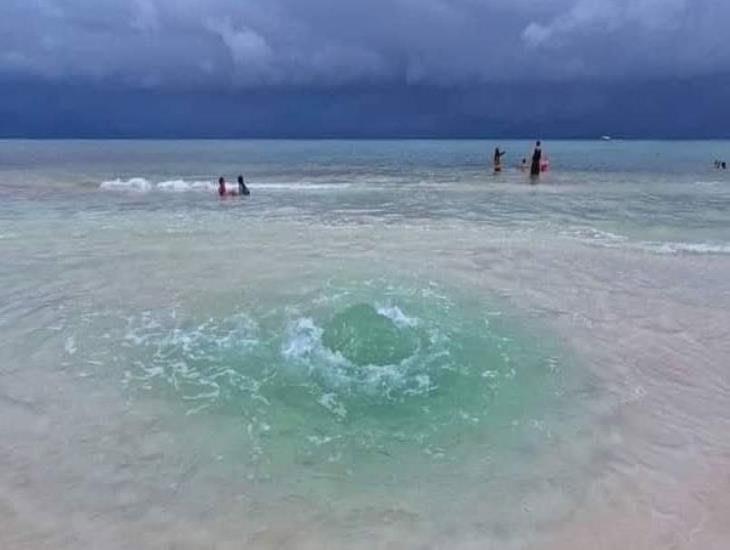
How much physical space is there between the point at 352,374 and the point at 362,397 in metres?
0.58

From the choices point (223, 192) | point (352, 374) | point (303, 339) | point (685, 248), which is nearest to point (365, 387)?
point (352, 374)

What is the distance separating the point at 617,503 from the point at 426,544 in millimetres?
1948

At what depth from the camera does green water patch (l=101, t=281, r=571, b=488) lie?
7.24 m

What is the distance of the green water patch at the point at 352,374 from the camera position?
7.24 metres

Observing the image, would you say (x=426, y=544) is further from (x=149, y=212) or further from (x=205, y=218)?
(x=149, y=212)

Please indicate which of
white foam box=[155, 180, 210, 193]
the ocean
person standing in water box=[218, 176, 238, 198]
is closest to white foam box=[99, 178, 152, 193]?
white foam box=[155, 180, 210, 193]

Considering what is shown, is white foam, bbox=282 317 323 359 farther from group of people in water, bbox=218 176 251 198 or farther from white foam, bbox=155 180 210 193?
white foam, bbox=155 180 210 193

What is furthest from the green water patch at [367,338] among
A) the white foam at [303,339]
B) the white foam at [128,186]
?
the white foam at [128,186]

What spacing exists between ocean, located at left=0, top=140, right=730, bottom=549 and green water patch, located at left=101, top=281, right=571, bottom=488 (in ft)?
0.12

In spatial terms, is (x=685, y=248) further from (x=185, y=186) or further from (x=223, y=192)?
(x=185, y=186)

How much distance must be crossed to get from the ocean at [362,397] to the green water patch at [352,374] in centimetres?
4

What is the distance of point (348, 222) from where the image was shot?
2231 centimetres

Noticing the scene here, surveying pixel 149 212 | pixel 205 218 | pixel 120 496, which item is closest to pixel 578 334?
pixel 120 496

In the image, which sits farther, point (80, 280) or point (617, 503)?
point (80, 280)
